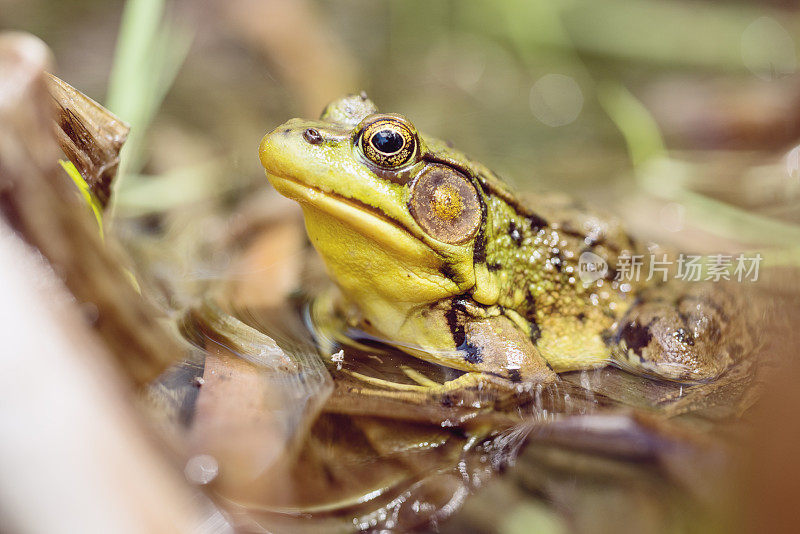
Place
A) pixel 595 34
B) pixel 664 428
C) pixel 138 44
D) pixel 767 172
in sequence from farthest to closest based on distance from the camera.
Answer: pixel 595 34, pixel 767 172, pixel 138 44, pixel 664 428

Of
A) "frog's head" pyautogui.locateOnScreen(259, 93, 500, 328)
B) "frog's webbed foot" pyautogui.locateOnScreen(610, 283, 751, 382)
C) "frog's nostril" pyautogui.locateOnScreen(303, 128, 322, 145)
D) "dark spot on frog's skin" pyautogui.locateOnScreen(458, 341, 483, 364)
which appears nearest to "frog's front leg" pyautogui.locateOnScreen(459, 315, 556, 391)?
"dark spot on frog's skin" pyautogui.locateOnScreen(458, 341, 483, 364)

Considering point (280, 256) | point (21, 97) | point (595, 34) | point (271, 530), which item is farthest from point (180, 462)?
point (595, 34)

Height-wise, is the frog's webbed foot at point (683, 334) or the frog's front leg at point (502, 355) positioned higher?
the frog's webbed foot at point (683, 334)

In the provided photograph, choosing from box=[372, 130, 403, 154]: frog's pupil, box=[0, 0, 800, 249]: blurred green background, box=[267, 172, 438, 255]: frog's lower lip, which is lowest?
box=[267, 172, 438, 255]: frog's lower lip

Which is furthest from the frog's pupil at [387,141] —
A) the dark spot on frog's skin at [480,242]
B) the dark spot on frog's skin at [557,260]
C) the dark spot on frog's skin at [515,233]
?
the dark spot on frog's skin at [557,260]

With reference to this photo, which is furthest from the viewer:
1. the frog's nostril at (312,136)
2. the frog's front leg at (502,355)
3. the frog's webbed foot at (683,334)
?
the frog's webbed foot at (683,334)

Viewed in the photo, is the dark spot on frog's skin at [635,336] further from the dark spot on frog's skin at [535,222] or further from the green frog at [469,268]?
the dark spot on frog's skin at [535,222]

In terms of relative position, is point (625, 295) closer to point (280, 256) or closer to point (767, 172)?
point (280, 256)

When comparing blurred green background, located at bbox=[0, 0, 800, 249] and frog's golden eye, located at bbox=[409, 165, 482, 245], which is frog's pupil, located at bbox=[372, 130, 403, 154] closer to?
frog's golden eye, located at bbox=[409, 165, 482, 245]
